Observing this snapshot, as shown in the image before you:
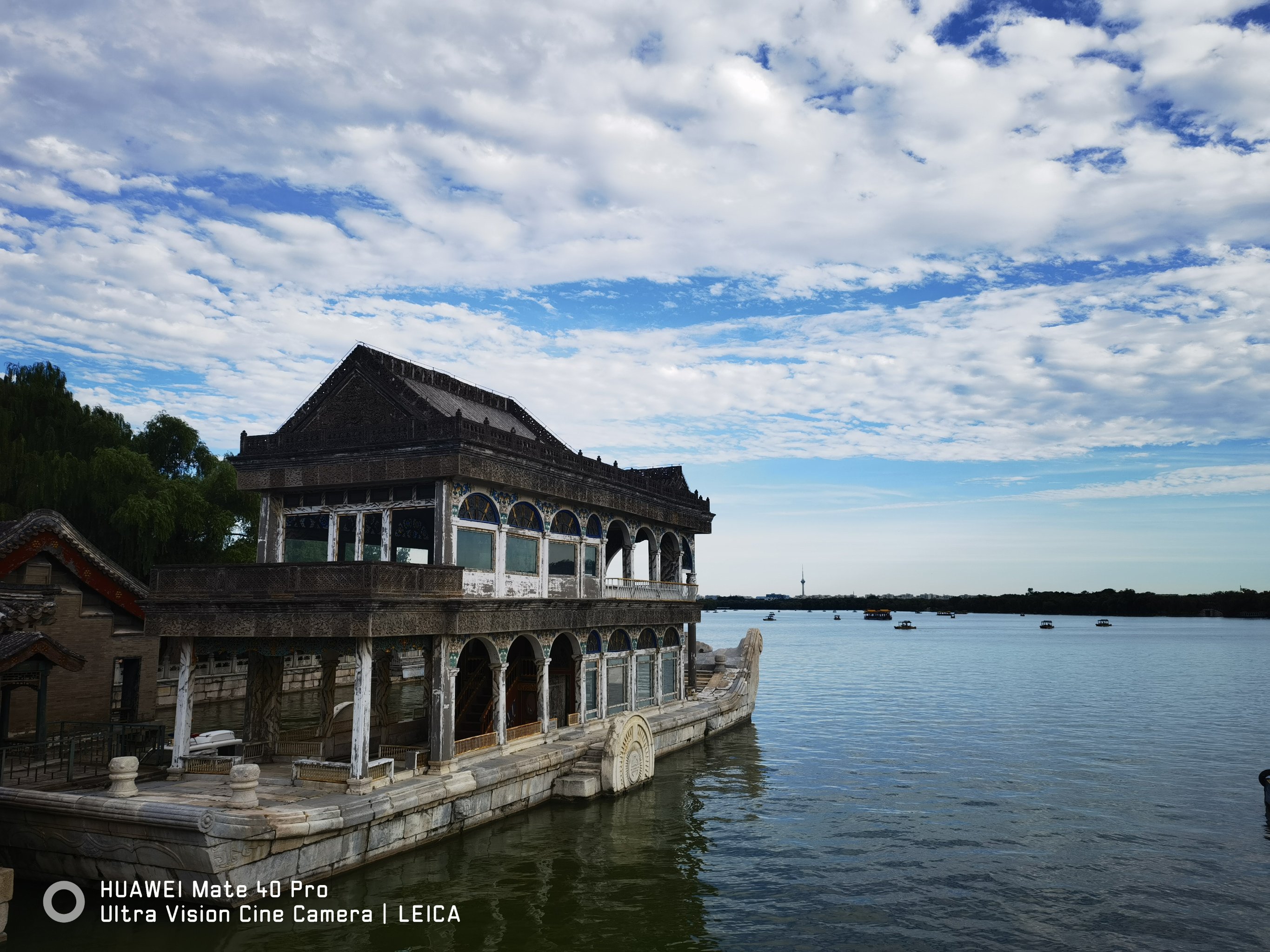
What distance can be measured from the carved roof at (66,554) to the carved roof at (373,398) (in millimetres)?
6523

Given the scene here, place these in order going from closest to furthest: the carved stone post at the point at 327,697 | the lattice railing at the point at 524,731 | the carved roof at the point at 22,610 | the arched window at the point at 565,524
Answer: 1. the carved roof at the point at 22,610
2. the carved stone post at the point at 327,697
3. the lattice railing at the point at 524,731
4. the arched window at the point at 565,524

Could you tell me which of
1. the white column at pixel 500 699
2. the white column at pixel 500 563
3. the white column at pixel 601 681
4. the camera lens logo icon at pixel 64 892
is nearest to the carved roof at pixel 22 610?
the camera lens logo icon at pixel 64 892

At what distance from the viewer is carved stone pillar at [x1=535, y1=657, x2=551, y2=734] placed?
25.9 m

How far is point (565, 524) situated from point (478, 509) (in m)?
4.79

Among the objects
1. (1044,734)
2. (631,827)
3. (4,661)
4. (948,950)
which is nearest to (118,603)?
(4,661)

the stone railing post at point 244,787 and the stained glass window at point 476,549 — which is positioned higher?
the stained glass window at point 476,549

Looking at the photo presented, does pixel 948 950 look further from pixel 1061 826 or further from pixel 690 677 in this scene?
pixel 690 677

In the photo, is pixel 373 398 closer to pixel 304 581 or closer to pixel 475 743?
pixel 304 581

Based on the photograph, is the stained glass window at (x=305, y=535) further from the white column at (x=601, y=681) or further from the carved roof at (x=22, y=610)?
the white column at (x=601, y=681)

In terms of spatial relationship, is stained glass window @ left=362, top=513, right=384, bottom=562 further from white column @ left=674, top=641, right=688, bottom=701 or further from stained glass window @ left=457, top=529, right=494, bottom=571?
white column @ left=674, top=641, right=688, bottom=701

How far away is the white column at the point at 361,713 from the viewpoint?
61.1 ft

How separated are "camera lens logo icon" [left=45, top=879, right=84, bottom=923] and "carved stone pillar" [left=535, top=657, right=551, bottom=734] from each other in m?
12.4

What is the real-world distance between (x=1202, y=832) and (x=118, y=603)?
33251 mm

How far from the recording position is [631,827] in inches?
883
